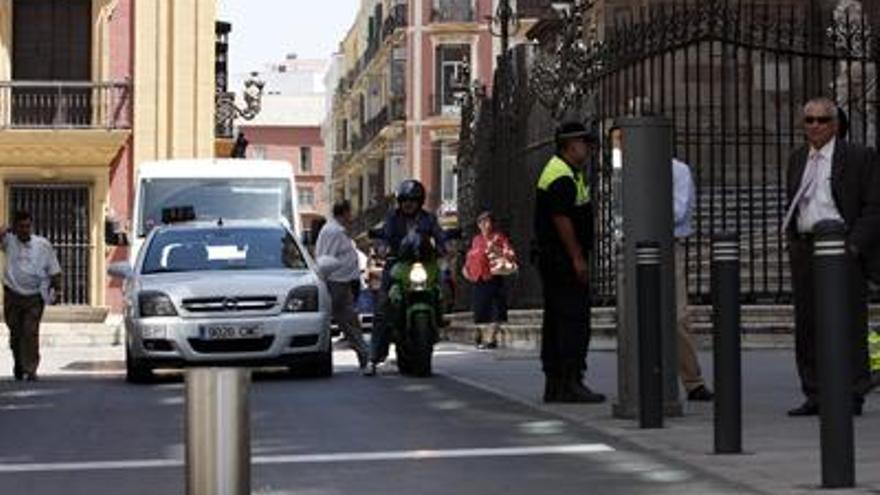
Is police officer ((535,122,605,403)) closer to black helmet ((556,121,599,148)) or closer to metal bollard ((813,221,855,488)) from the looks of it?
black helmet ((556,121,599,148))

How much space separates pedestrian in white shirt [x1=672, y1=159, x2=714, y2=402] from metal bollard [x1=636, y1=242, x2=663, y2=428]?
49.9 inches

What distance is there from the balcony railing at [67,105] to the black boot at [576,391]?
87.0 feet

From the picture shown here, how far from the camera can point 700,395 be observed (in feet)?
43.6

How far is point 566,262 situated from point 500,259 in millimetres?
12172

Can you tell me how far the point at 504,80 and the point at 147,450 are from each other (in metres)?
16.1

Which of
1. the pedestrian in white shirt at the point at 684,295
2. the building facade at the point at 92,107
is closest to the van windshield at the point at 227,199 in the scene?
the pedestrian in white shirt at the point at 684,295

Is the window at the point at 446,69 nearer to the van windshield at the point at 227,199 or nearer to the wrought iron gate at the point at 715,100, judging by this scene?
the wrought iron gate at the point at 715,100

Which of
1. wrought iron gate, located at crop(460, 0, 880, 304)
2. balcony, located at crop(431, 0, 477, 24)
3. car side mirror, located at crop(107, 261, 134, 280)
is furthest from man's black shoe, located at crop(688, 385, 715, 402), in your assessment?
balcony, located at crop(431, 0, 477, 24)

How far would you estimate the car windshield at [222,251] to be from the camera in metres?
18.1

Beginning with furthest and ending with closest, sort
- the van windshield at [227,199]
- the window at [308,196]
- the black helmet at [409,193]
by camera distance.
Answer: the window at [308,196]
the van windshield at [227,199]
the black helmet at [409,193]

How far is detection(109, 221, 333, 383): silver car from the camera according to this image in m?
16.9

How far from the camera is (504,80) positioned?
1044 inches

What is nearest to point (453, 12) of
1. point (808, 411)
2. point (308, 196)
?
point (308, 196)

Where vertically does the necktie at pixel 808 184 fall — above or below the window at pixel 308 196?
below
